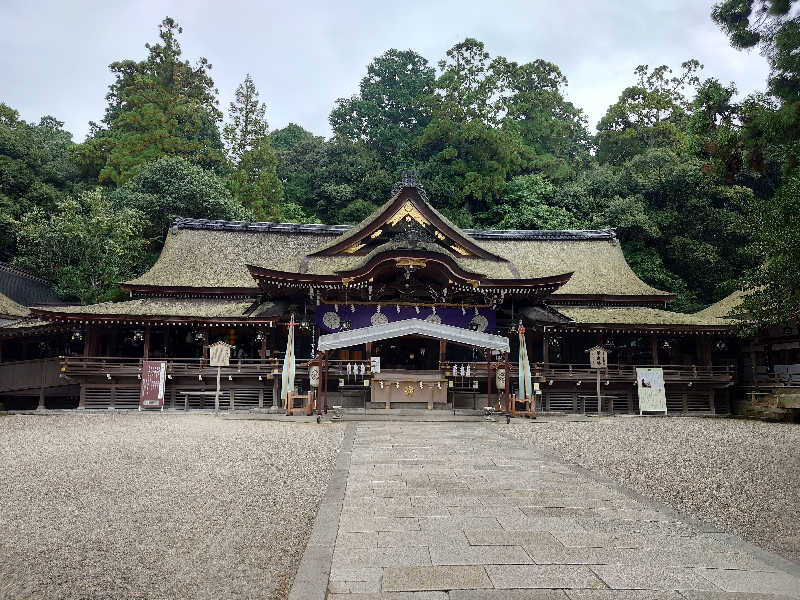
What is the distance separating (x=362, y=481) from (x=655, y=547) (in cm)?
372

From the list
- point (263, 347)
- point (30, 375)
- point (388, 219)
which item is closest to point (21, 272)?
point (30, 375)

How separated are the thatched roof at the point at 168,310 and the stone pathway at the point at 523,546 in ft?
43.2

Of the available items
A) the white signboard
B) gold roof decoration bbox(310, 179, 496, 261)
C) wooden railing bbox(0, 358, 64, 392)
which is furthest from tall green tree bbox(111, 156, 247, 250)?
the white signboard

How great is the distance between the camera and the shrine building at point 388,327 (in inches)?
727

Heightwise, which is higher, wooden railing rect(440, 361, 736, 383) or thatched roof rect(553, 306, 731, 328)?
thatched roof rect(553, 306, 731, 328)

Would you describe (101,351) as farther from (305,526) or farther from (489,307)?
(305,526)

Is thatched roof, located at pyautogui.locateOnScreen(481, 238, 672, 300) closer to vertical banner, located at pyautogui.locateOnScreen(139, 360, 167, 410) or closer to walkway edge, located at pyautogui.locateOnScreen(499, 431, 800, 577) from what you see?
vertical banner, located at pyautogui.locateOnScreen(139, 360, 167, 410)

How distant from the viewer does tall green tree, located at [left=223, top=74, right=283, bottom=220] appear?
127ft

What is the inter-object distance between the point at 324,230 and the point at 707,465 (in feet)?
69.6

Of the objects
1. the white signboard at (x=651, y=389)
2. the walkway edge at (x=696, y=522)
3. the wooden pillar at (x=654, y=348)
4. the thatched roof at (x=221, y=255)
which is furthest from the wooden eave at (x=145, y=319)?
the wooden pillar at (x=654, y=348)

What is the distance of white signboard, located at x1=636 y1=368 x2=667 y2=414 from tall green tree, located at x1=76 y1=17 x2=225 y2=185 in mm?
32291

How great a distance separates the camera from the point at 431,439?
11156 millimetres

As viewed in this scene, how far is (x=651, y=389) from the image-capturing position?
1914cm

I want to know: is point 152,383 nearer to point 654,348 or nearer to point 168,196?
point 168,196
